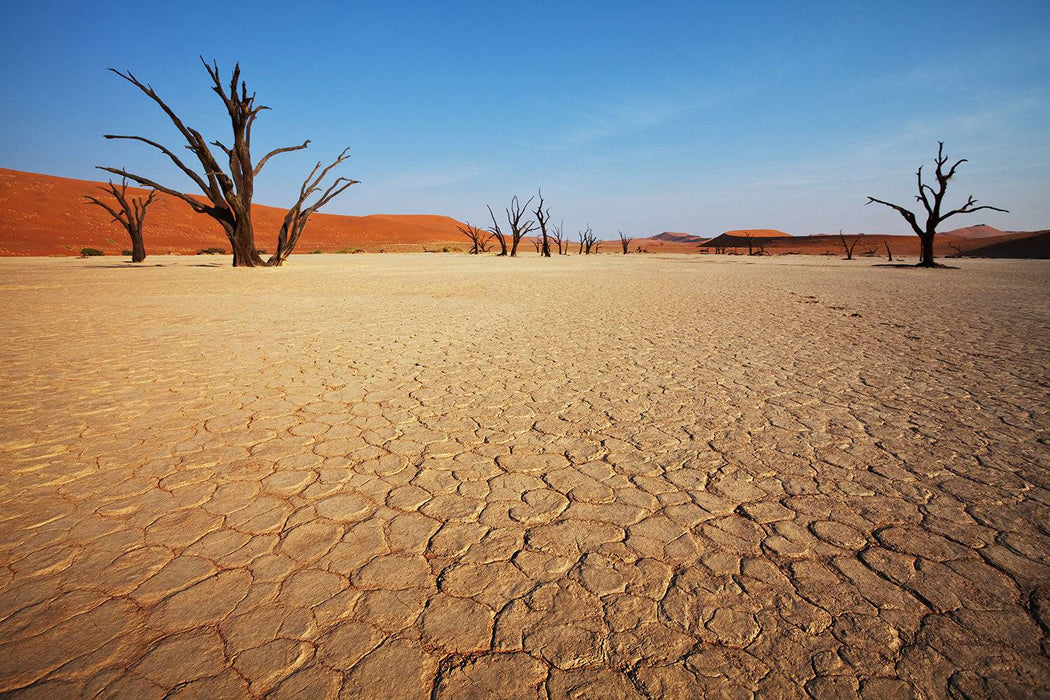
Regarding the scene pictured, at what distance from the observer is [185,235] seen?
41.2 meters

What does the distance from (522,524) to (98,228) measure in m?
52.2

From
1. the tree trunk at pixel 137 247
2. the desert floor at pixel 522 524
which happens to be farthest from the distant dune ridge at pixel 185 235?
the desert floor at pixel 522 524

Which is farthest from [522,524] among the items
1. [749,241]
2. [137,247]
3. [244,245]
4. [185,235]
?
[185,235]

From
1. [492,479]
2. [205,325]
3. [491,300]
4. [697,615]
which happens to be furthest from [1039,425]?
[205,325]

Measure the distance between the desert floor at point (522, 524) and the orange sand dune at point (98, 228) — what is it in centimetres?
3549

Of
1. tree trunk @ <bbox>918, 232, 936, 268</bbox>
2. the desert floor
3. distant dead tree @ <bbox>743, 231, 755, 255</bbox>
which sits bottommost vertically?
the desert floor

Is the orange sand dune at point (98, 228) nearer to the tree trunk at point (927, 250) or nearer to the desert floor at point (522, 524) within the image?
the tree trunk at point (927, 250)

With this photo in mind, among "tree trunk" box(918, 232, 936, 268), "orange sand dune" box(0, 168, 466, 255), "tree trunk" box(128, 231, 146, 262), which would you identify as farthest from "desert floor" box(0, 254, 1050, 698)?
"orange sand dune" box(0, 168, 466, 255)

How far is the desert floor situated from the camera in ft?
4.19

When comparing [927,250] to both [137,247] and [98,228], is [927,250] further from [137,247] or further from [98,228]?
[98,228]

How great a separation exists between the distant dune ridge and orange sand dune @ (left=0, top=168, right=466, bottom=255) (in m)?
0.04

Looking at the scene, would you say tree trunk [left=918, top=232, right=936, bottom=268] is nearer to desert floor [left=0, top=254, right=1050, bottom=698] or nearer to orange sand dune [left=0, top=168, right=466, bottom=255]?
desert floor [left=0, top=254, right=1050, bottom=698]

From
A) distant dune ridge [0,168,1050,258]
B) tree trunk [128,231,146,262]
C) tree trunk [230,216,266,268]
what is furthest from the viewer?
distant dune ridge [0,168,1050,258]

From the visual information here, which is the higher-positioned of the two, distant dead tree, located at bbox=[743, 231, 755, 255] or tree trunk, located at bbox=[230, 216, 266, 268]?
distant dead tree, located at bbox=[743, 231, 755, 255]
